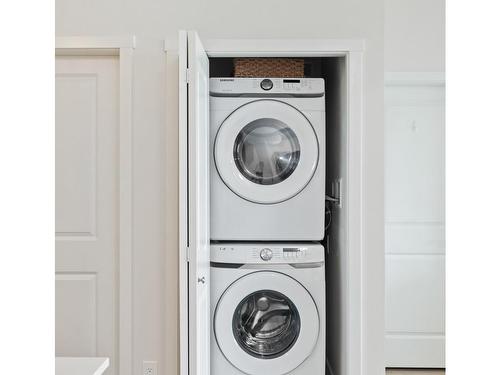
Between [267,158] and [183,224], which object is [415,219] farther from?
[183,224]

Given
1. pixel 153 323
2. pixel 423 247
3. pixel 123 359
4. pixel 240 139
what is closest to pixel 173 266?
pixel 153 323

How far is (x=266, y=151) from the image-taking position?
2.84m

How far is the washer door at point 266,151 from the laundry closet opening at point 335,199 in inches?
6.7

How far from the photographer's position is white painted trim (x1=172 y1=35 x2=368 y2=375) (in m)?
2.60

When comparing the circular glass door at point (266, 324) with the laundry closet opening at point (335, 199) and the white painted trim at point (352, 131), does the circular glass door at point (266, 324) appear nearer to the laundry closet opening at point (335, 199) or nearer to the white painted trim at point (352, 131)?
the laundry closet opening at point (335, 199)

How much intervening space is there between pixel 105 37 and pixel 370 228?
1.56 metres

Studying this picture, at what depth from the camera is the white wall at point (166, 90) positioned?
2.59 metres

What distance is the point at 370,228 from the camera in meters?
2.64

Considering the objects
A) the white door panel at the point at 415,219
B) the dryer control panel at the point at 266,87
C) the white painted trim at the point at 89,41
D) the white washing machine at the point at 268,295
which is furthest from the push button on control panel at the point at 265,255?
the white door panel at the point at 415,219

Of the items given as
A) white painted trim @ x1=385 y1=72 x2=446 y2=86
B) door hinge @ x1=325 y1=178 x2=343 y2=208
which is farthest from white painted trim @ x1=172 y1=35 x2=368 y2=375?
white painted trim @ x1=385 y1=72 x2=446 y2=86

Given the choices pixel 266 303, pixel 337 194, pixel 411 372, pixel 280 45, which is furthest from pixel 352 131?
pixel 411 372

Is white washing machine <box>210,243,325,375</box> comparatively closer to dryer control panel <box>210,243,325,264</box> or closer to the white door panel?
dryer control panel <box>210,243,325,264</box>
